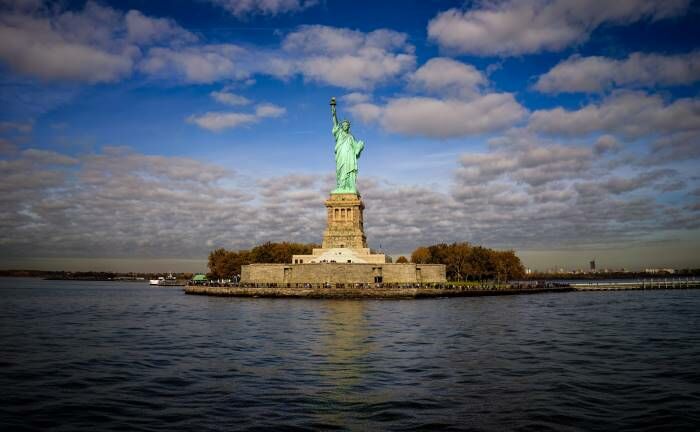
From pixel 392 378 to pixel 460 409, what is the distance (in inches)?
135

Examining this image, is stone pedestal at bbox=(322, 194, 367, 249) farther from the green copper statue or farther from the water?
the water

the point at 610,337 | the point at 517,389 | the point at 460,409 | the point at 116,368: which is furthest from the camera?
the point at 610,337

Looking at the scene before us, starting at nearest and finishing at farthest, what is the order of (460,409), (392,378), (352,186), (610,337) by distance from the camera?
(460,409) < (392,378) < (610,337) < (352,186)

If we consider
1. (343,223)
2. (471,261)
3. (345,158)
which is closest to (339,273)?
(343,223)

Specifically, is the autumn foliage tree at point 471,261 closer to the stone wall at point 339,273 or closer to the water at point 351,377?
the stone wall at point 339,273

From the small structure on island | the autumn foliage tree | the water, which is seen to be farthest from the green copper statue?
the water

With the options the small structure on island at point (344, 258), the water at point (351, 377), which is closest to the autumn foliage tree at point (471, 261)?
the small structure on island at point (344, 258)

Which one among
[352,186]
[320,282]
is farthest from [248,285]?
[352,186]

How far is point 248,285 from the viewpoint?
59.4 metres

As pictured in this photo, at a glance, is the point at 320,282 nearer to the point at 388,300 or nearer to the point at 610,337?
the point at 388,300

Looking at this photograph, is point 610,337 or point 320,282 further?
point 320,282

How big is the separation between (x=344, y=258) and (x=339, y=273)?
2289 millimetres

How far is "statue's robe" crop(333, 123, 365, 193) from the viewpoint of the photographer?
212ft

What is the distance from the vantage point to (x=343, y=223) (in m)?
63.1
